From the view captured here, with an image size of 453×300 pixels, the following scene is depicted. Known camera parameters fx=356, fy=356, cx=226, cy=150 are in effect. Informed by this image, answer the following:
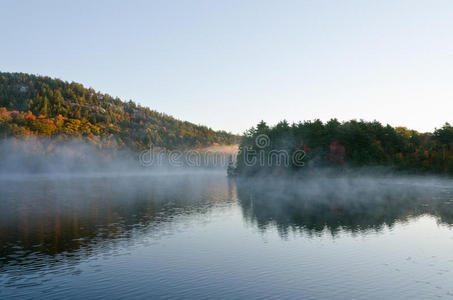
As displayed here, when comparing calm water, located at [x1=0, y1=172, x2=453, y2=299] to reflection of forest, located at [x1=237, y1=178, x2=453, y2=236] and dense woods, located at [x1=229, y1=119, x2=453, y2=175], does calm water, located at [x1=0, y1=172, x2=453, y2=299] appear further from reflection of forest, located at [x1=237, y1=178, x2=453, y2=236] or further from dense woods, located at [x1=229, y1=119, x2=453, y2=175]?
dense woods, located at [x1=229, y1=119, x2=453, y2=175]

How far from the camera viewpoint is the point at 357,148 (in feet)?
513

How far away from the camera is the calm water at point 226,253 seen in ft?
95.9

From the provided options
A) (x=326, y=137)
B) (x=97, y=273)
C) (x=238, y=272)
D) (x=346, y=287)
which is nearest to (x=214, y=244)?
(x=238, y=272)

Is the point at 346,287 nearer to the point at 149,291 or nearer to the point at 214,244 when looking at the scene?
the point at 149,291

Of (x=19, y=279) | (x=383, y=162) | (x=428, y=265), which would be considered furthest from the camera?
(x=383, y=162)

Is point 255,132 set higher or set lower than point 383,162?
higher

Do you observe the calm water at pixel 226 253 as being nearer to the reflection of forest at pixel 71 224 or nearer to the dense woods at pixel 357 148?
the reflection of forest at pixel 71 224

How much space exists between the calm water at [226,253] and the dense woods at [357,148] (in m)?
76.9

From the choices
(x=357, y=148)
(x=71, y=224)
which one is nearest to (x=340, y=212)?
(x=71, y=224)

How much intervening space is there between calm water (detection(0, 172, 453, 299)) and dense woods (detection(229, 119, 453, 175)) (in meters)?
76.9

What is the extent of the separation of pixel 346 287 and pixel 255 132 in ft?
542

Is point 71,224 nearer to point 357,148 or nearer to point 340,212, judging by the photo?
point 340,212

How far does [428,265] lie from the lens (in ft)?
118

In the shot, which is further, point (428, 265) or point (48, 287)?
point (428, 265)
